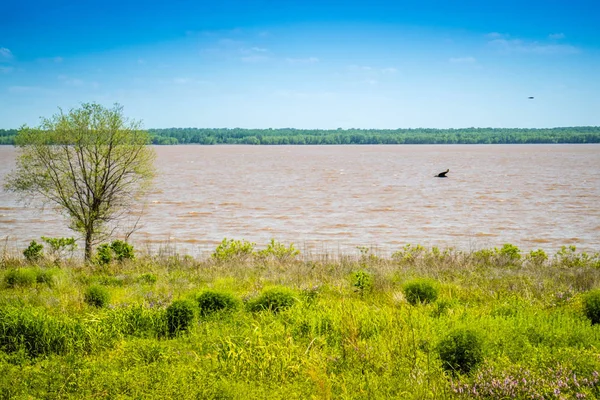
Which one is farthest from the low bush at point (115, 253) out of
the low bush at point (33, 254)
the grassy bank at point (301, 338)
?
the grassy bank at point (301, 338)

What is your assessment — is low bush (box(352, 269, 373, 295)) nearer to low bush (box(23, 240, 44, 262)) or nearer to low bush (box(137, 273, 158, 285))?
low bush (box(137, 273, 158, 285))

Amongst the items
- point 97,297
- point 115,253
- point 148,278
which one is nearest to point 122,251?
point 115,253

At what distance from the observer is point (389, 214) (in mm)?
39969

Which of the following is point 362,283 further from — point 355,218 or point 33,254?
point 355,218

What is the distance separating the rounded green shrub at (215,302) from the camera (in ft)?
36.1

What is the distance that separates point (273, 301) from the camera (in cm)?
1127

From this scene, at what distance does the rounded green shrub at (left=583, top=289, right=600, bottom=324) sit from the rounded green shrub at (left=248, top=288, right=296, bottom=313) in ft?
17.8

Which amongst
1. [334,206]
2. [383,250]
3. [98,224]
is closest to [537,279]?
[383,250]

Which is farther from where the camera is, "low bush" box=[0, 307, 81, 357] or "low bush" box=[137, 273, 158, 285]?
"low bush" box=[137, 273, 158, 285]

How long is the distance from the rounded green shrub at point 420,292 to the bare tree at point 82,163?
42.4 feet

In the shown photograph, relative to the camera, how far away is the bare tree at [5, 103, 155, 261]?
69.6 ft

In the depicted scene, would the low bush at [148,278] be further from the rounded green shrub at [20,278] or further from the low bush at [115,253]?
the low bush at [115,253]

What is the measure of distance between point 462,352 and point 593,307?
12.7ft

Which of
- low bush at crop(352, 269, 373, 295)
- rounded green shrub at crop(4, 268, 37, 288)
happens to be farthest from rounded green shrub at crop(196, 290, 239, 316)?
rounded green shrub at crop(4, 268, 37, 288)
